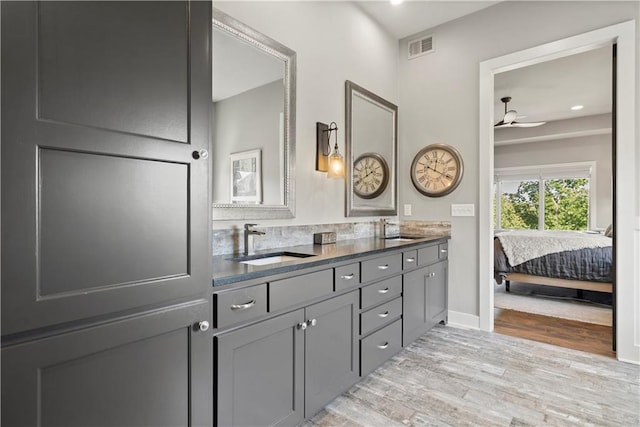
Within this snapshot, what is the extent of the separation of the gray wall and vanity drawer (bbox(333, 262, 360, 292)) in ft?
2.38

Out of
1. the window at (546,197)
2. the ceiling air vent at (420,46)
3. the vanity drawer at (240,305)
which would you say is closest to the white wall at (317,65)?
the ceiling air vent at (420,46)

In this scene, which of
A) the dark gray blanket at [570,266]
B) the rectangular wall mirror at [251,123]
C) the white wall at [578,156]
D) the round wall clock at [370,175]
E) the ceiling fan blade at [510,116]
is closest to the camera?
the rectangular wall mirror at [251,123]

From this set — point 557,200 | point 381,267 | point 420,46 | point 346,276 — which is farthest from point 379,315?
point 557,200

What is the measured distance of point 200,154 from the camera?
3.93ft

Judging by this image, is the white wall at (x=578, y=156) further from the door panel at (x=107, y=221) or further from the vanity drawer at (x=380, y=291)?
the door panel at (x=107, y=221)

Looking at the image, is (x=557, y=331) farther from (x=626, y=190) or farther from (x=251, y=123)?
(x=251, y=123)

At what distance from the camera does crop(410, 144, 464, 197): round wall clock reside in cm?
335

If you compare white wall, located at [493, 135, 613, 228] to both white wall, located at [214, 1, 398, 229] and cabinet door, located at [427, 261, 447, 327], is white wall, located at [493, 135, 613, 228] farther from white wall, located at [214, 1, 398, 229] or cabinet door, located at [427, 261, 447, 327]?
white wall, located at [214, 1, 398, 229]

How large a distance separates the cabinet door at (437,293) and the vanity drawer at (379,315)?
64 centimetres

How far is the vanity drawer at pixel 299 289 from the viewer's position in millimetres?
1520

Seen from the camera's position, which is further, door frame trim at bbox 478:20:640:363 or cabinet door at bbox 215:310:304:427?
door frame trim at bbox 478:20:640:363

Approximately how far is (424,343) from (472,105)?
7.58ft

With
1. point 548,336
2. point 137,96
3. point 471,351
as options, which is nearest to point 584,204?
point 548,336

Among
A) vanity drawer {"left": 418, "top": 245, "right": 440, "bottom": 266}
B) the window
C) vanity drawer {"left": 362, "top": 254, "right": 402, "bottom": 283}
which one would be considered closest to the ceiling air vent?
vanity drawer {"left": 418, "top": 245, "right": 440, "bottom": 266}
